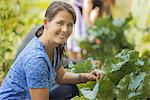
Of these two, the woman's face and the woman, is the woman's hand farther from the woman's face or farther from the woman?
the woman's face

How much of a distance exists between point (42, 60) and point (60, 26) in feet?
0.68

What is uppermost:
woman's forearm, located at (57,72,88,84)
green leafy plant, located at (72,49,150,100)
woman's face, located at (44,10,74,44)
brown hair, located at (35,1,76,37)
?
brown hair, located at (35,1,76,37)

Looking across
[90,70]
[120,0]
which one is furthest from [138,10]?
[90,70]

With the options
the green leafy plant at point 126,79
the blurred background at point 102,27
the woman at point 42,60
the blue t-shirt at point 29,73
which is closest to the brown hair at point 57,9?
the woman at point 42,60

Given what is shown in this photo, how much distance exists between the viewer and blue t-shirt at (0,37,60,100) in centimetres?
255

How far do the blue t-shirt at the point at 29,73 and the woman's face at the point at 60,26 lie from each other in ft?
0.29

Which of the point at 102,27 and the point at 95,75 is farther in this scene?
Answer: the point at 102,27

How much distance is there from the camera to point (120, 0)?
23.7 ft

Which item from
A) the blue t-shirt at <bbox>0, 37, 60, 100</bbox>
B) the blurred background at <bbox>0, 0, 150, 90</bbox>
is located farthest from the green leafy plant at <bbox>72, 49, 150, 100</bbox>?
the blurred background at <bbox>0, 0, 150, 90</bbox>

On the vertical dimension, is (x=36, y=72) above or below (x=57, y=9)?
below

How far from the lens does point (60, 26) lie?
261cm

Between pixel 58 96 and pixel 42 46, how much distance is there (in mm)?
1461

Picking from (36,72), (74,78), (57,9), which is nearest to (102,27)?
(74,78)

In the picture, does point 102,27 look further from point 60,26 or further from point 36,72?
point 36,72
